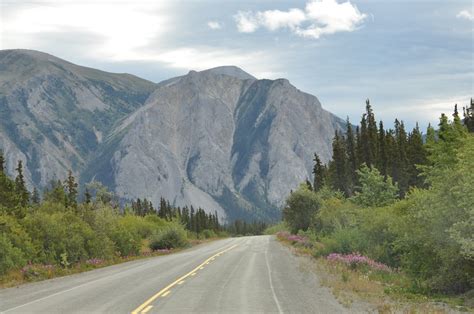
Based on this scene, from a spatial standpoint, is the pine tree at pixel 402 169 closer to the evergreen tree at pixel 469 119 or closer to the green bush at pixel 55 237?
the evergreen tree at pixel 469 119

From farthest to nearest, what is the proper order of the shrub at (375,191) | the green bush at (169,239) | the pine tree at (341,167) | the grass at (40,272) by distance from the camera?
the pine tree at (341,167) → the shrub at (375,191) → the green bush at (169,239) → the grass at (40,272)

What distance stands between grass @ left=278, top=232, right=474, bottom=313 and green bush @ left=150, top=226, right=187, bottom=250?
109 ft

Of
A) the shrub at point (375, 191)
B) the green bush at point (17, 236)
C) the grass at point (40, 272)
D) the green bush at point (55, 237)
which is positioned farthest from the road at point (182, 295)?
the shrub at point (375, 191)

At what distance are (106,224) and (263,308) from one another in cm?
2837

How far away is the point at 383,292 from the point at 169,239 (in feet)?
136

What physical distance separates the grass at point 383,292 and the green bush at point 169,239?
33104mm

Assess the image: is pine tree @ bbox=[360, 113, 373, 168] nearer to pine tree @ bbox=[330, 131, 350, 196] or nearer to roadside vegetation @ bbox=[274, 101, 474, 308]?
pine tree @ bbox=[330, 131, 350, 196]

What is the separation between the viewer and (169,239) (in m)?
57.1

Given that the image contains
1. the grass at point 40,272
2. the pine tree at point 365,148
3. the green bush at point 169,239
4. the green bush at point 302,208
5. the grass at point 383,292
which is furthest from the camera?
the pine tree at point 365,148

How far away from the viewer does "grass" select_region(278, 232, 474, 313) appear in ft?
47.2

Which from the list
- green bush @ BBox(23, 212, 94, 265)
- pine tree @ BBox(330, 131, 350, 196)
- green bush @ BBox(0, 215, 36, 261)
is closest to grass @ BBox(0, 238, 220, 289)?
green bush @ BBox(23, 212, 94, 265)

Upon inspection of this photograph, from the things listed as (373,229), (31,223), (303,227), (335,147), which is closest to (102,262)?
(31,223)

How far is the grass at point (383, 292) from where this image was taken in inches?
566

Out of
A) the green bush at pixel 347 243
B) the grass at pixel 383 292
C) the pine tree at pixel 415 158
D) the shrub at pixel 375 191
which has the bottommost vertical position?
the grass at pixel 383 292
